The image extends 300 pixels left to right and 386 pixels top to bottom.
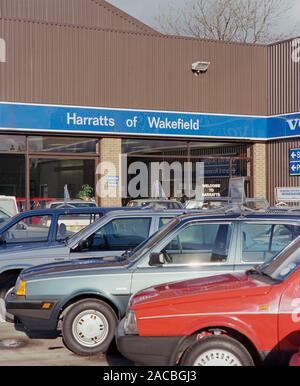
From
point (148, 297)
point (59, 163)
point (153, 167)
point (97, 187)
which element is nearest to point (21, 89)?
point (59, 163)

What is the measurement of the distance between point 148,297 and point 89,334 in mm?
2001

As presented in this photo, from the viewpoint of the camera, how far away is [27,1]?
28766 mm

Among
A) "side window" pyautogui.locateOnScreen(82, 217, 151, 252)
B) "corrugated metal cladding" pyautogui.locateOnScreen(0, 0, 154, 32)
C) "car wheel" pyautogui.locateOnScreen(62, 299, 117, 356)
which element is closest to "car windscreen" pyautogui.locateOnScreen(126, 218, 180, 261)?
"car wheel" pyautogui.locateOnScreen(62, 299, 117, 356)

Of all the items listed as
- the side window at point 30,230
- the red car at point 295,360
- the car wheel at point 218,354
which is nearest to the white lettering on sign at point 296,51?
the side window at point 30,230

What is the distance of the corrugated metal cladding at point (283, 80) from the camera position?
23047mm

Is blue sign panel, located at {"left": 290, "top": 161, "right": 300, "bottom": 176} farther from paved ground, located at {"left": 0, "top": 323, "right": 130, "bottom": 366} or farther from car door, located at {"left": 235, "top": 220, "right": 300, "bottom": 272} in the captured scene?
paved ground, located at {"left": 0, "top": 323, "right": 130, "bottom": 366}

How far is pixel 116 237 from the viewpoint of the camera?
8680mm

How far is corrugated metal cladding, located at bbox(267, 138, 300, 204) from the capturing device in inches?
911

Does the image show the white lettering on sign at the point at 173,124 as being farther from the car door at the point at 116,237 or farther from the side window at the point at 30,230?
the car door at the point at 116,237

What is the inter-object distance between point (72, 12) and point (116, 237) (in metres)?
23.0

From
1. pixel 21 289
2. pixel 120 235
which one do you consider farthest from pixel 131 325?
pixel 120 235
